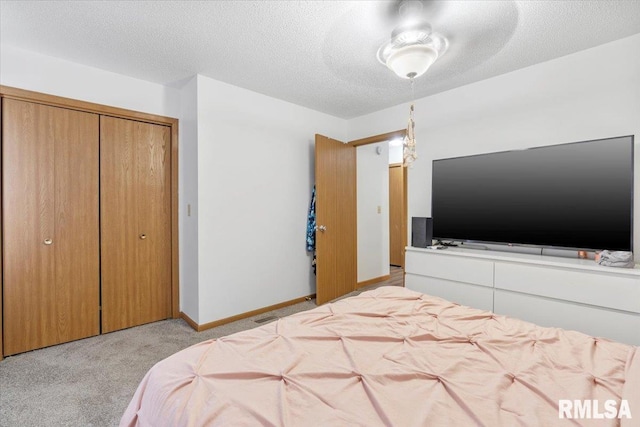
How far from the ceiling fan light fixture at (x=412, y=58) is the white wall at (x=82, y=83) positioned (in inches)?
97.0

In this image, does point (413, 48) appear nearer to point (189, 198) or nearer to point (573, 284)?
point (573, 284)

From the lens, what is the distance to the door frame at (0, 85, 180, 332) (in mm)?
2452

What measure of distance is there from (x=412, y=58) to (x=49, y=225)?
322 cm

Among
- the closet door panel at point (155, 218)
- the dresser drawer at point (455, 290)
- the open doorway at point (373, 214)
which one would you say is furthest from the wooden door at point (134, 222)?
the dresser drawer at point (455, 290)

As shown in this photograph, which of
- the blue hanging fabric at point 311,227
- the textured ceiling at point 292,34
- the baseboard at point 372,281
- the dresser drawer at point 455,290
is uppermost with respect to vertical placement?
the textured ceiling at point 292,34

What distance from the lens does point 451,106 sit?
315 cm

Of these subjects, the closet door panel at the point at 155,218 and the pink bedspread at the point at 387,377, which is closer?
the pink bedspread at the point at 387,377

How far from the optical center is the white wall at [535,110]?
7.27ft

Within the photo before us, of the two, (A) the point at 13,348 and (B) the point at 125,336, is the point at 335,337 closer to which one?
(B) the point at 125,336

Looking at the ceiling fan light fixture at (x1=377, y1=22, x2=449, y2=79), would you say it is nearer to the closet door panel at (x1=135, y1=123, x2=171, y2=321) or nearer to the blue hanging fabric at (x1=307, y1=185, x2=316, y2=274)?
A: the blue hanging fabric at (x1=307, y1=185, x2=316, y2=274)

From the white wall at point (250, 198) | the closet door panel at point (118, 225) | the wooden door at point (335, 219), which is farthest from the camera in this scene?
the wooden door at point (335, 219)

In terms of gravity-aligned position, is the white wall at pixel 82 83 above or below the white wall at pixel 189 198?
above

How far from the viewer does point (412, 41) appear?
181 cm

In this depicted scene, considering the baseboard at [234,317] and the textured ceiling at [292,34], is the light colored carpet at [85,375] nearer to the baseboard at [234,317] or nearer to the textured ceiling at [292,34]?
the baseboard at [234,317]
